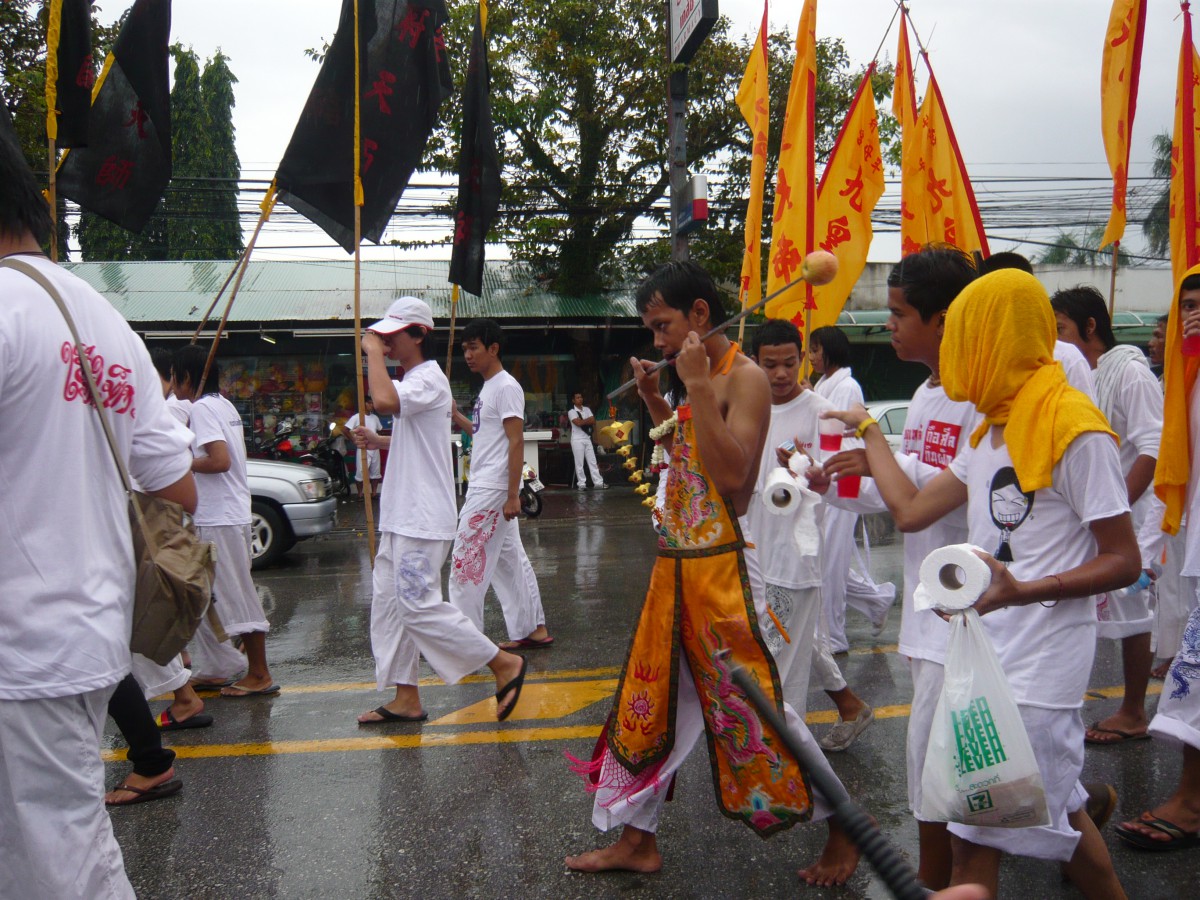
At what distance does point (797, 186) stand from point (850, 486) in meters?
3.40

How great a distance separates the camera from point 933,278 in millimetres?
2807

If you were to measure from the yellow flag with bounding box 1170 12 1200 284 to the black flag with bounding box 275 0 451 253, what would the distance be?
3.97 meters

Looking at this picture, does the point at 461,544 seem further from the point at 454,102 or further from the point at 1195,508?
the point at 454,102

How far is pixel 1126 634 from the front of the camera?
421 centimetres

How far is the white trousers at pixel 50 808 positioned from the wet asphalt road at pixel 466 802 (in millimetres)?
1121

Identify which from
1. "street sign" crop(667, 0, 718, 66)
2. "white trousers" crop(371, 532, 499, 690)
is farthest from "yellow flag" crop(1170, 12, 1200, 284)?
"street sign" crop(667, 0, 718, 66)

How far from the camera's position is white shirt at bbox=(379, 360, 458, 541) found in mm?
4656

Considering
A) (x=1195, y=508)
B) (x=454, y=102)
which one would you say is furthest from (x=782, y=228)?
(x=454, y=102)

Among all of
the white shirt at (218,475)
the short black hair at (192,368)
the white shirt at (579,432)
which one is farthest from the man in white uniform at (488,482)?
the white shirt at (579,432)

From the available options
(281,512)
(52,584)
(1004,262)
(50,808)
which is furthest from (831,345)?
(281,512)

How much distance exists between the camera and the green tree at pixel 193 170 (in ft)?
89.2

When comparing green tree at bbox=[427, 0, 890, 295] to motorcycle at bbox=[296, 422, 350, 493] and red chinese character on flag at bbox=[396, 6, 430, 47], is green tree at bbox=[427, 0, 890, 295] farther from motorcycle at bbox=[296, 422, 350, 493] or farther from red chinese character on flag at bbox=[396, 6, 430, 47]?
red chinese character on flag at bbox=[396, 6, 430, 47]

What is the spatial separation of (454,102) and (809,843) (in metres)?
16.3

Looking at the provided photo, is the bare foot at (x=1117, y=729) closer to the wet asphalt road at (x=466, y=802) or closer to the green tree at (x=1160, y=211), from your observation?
the wet asphalt road at (x=466, y=802)
